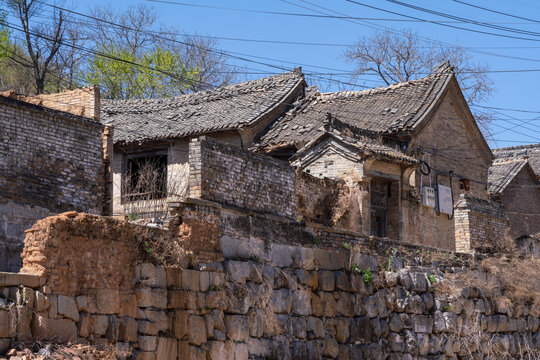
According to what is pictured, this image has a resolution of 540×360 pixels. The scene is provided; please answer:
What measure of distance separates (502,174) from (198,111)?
40.4 ft

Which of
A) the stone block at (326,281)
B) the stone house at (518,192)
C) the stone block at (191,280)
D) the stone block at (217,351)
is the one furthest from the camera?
the stone house at (518,192)

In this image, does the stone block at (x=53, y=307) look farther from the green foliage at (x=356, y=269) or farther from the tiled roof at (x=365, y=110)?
the tiled roof at (x=365, y=110)

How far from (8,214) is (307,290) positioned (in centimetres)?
503

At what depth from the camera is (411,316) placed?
1578 cm

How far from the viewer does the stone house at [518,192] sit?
2873 cm

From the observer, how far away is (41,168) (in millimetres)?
13078

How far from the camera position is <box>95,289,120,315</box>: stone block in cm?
998

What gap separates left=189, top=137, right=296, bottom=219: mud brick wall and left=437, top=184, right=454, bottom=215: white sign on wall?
9.01 meters

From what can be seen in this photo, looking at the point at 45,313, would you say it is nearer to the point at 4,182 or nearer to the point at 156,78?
the point at 4,182

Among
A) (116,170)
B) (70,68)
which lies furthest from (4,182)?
(70,68)

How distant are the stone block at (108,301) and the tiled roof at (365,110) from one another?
37.7ft

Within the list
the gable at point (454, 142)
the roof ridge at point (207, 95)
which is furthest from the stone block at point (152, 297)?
the roof ridge at point (207, 95)

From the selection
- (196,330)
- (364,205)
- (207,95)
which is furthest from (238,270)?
(207,95)

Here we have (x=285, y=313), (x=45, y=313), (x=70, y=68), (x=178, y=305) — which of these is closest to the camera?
(x=45, y=313)
